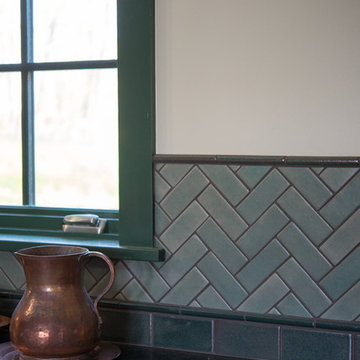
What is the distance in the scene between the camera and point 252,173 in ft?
6.28

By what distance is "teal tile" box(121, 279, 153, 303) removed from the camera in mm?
2059

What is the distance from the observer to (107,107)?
7.37ft

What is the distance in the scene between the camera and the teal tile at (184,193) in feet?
6.48

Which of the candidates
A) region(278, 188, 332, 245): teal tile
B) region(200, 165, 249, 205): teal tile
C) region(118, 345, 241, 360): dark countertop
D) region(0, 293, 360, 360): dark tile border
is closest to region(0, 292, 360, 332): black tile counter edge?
region(0, 293, 360, 360): dark tile border

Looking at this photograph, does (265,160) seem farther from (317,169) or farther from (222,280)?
(222,280)

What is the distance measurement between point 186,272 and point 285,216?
0.35 meters

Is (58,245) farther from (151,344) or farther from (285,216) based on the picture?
(285,216)

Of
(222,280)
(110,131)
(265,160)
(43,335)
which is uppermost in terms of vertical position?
(110,131)

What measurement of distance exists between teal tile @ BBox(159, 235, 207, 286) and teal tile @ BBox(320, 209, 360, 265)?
1.19ft

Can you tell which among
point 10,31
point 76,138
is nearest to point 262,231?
point 76,138

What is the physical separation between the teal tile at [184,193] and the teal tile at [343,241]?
1.29ft

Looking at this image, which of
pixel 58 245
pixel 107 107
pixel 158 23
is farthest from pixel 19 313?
pixel 158 23

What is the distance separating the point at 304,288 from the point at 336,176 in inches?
13.0

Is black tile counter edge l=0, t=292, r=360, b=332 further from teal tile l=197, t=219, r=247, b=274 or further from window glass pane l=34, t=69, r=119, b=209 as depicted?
window glass pane l=34, t=69, r=119, b=209
